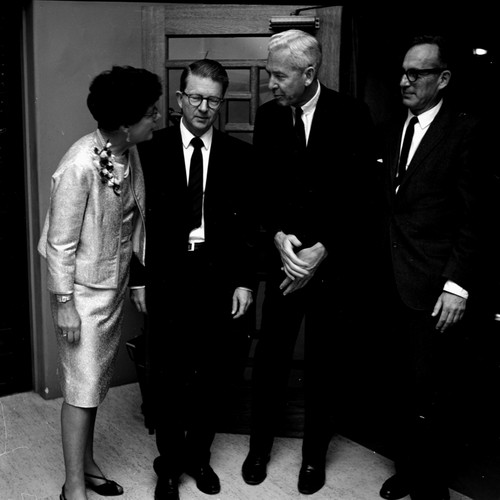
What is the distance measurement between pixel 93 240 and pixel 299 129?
0.94m

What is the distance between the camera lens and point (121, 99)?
2371 mm

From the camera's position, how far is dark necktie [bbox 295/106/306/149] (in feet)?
9.02

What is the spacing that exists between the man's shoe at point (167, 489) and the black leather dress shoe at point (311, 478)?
0.51 metres

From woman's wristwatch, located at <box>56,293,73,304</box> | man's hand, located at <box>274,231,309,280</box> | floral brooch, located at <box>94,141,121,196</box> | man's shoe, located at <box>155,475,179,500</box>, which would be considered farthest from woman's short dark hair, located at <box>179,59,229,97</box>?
man's shoe, located at <box>155,475,179,500</box>

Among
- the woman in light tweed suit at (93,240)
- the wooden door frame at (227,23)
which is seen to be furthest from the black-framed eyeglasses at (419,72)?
the woman in light tweed suit at (93,240)

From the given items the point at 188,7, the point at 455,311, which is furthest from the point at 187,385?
the point at 188,7

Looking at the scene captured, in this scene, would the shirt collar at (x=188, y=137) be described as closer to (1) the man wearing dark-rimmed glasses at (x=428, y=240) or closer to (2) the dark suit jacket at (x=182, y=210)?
(2) the dark suit jacket at (x=182, y=210)

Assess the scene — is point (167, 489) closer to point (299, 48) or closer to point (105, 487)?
point (105, 487)

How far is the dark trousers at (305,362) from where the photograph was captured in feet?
9.21

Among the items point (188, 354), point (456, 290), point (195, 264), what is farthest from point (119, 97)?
point (456, 290)

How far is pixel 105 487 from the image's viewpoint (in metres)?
2.73

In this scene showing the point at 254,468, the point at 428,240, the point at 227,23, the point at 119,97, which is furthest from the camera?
the point at 227,23

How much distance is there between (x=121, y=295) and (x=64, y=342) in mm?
269

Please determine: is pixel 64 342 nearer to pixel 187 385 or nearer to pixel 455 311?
pixel 187 385
